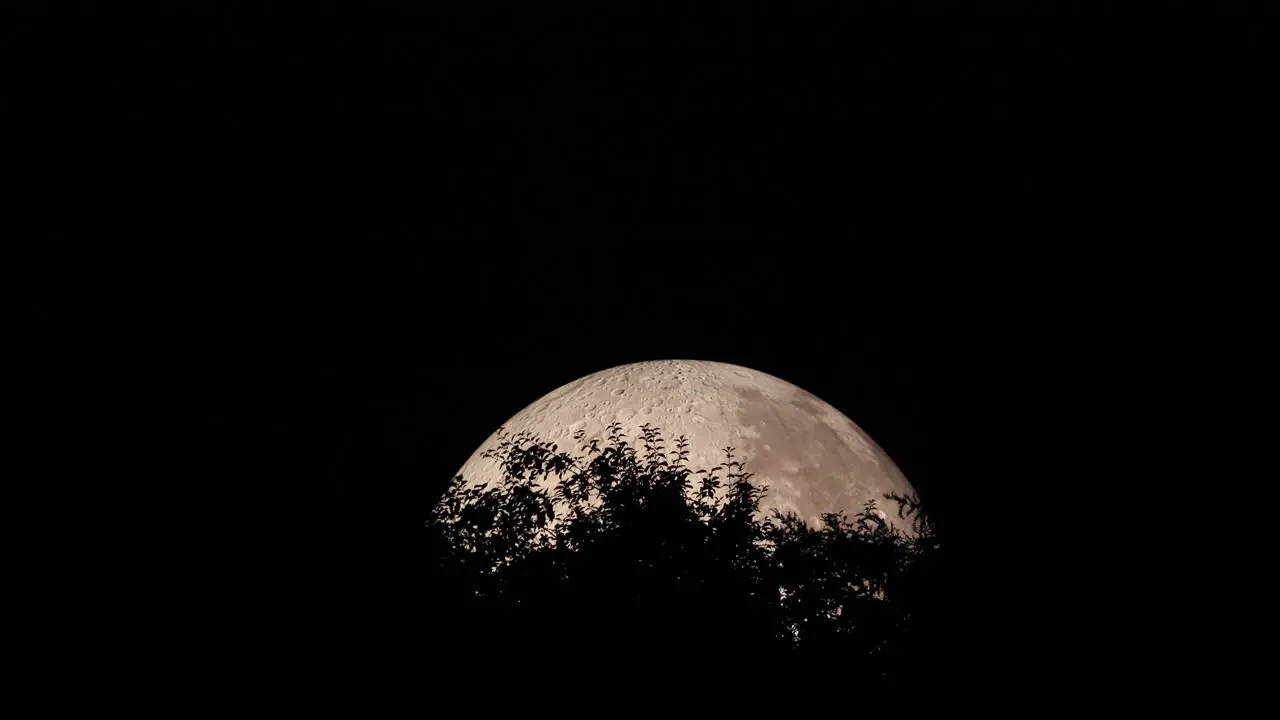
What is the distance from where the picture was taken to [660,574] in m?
4.89

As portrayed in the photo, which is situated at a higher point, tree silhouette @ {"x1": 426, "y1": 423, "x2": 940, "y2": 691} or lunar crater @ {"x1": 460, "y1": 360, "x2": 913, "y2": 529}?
lunar crater @ {"x1": 460, "y1": 360, "x2": 913, "y2": 529}

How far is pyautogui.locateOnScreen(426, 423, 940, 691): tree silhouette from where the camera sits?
188 inches

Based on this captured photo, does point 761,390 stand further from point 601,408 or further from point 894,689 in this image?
point 894,689

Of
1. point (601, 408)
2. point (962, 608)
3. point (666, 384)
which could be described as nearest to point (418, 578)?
point (601, 408)

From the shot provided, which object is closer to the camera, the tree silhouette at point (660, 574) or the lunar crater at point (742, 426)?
the tree silhouette at point (660, 574)

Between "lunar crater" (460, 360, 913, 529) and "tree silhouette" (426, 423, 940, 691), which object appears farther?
"lunar crater" (460, 360, 913, 529)

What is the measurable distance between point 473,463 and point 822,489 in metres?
3.06

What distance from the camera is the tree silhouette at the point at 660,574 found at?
4.77 meters

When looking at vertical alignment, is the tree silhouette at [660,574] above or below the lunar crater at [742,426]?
below

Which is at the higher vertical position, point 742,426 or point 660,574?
point 742,426

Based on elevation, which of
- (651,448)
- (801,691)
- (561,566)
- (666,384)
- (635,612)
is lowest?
(801,691)

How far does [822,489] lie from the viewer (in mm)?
6355

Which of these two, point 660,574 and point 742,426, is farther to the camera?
point 742,426

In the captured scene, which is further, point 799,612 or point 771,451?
point 771,451
